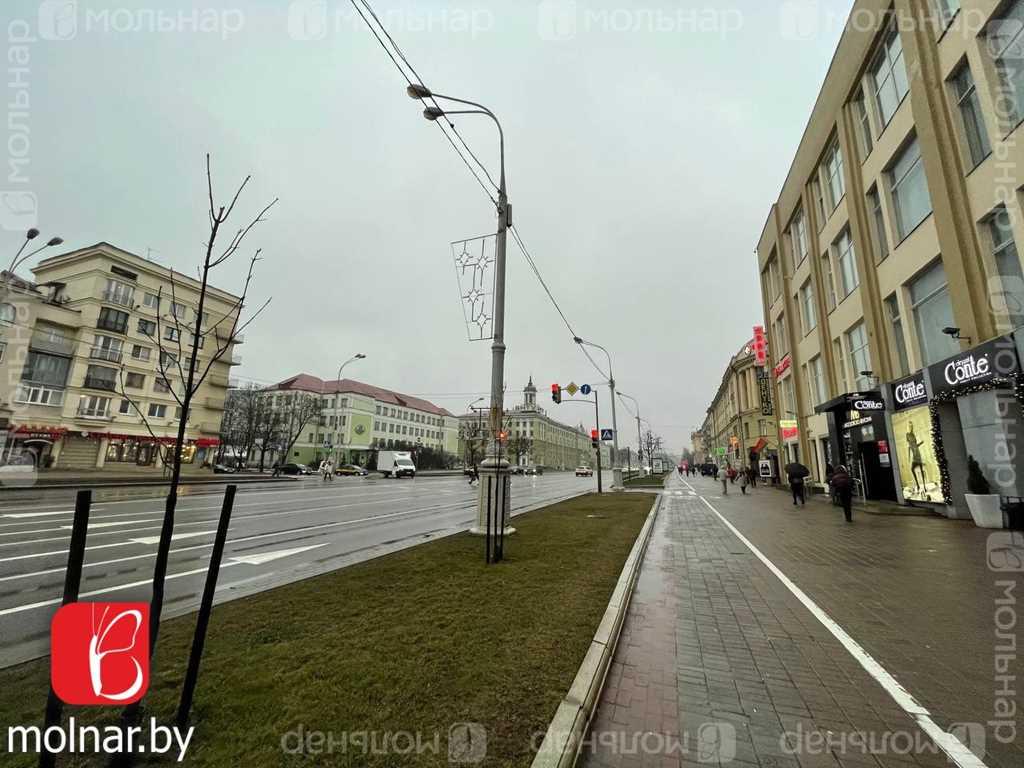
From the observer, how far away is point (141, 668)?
2375 millimetres

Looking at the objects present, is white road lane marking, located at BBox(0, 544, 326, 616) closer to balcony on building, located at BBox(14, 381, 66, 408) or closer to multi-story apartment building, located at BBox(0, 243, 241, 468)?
multi-story apartment building, located at BBox(0, 243, 241, 468)

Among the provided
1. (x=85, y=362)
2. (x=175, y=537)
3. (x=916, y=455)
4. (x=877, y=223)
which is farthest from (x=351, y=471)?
(x=877, y=223)

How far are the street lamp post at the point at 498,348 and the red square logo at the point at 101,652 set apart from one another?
5.96 meters

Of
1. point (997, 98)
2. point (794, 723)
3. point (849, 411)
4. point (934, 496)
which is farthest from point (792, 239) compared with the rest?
point (794, 723)

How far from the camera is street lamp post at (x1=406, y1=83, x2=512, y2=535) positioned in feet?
28.2

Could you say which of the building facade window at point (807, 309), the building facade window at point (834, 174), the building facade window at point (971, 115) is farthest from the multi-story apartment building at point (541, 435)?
the building facade window at point (971, 115)

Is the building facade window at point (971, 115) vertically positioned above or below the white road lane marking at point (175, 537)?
above

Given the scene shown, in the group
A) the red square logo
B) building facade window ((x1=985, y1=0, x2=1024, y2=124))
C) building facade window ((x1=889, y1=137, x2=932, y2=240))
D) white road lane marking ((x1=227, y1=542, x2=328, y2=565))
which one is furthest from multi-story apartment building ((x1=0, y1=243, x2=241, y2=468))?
building facade window ((x1=985, y1=0, x2=1024, y2=124))

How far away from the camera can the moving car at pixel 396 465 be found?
51250 mm

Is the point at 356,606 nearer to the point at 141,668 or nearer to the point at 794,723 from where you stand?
the point at 141,668

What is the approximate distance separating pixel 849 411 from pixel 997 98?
12.1 m

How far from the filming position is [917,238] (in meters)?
14.3

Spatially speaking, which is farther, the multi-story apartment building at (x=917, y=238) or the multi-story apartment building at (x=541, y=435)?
the multi-story apartment building at (x=541, y=435)

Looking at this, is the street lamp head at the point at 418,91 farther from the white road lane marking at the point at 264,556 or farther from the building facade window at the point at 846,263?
the building facade window at the point at 846,263
